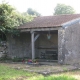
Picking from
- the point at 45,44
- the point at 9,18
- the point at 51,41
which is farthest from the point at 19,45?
the point at 9,18

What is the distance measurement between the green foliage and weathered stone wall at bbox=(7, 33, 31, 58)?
5.77 feet

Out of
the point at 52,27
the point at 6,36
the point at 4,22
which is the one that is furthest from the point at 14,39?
the point at 52,27

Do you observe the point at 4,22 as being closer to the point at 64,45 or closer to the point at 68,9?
the point at 64,45

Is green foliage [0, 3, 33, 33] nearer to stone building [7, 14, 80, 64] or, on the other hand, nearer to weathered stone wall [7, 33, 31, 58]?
stone building [7, 14, 80, 64]

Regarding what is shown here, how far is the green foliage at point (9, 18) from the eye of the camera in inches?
724

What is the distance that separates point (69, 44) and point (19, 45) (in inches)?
209

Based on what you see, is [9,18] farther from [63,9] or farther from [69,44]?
[63,9]

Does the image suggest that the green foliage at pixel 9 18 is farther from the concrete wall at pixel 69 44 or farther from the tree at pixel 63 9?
the tree at pixel 63 9

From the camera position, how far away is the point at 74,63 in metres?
17.4

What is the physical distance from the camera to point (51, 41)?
2084 cm

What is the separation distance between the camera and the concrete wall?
16.9 m

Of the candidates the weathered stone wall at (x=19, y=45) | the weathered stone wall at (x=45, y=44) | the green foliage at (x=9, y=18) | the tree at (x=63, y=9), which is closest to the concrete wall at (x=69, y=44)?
the weathered stone wall at (x=45, y=44)

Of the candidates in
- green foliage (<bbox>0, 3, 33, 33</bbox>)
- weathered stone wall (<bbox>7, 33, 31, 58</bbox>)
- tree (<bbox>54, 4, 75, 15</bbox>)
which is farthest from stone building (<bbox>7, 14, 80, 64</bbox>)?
tree (<bbox>54, 4, 75, 15</bbox>)

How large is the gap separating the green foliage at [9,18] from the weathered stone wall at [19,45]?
69.2 inches
